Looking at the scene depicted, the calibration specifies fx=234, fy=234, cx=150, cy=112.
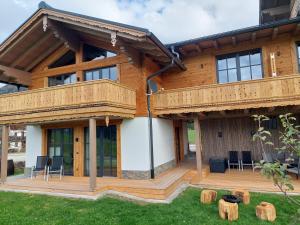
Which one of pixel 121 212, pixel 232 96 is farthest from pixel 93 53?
pixel 121 212

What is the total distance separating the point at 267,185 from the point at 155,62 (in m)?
7.74

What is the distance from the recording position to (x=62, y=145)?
12344 mm

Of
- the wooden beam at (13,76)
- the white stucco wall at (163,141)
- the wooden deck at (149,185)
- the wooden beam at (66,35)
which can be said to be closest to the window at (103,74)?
the wooden beam at (66,35)

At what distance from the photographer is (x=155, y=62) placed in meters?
12.5

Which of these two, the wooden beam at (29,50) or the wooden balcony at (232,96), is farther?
the wooden beam at (29,50)

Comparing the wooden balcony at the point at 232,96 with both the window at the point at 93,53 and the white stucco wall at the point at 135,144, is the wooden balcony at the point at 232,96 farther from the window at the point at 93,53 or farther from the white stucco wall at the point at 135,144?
the window at the point at 93,53

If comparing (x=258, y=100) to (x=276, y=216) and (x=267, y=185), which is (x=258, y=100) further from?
(x=276, y=216)

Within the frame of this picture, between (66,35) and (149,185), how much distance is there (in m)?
8.25

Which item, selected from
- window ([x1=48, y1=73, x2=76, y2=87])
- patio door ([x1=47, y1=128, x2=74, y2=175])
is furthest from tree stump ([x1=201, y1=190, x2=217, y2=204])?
window ([x1=48, y1=73, x2=76, y2=87])

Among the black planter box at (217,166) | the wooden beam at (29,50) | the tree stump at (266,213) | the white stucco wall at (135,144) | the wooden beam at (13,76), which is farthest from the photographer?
the wooden beam at (13,76)

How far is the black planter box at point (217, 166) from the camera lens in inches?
465

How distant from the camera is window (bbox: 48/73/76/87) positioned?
12.5 meters

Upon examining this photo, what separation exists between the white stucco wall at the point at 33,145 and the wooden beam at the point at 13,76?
2.66m

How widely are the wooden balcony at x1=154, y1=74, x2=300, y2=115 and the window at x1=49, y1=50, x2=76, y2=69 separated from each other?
5224 mm
